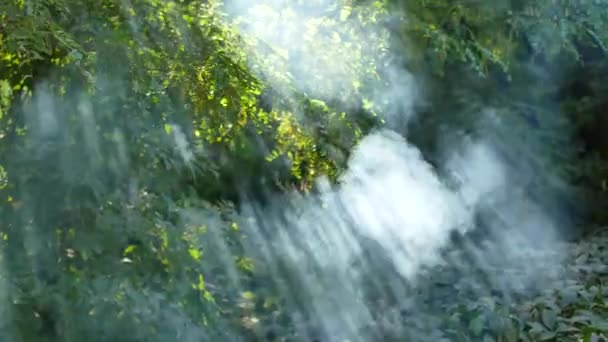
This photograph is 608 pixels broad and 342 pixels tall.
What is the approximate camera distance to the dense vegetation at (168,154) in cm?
260

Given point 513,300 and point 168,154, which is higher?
point 513,300

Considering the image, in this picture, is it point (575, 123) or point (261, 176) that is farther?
point (575, 123)

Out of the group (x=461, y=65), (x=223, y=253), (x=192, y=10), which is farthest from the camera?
(x=461, y=65)

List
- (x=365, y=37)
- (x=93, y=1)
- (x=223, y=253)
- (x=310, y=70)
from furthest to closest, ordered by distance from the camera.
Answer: (x=365, y=37) < (x=310, y=70) < (x=223, y=253) < (x=93, y=1)

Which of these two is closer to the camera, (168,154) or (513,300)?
(168,154)

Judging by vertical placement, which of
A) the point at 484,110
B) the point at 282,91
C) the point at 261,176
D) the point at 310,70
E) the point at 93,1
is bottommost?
the point at 93,1

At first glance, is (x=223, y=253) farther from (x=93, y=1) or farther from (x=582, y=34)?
(x=582, y=34)

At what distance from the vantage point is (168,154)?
296 cm

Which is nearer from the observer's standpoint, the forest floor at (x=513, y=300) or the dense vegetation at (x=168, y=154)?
the dense vegetation at (x=168, y=154)

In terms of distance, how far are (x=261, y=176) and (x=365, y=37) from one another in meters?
1.12

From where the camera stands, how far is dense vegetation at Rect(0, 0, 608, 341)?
2.60 metres

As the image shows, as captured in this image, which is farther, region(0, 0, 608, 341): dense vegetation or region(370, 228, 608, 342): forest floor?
region(370, 228, 608, 342): forest floor

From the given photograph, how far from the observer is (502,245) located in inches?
261

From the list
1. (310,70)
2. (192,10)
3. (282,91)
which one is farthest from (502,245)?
(192,10)
